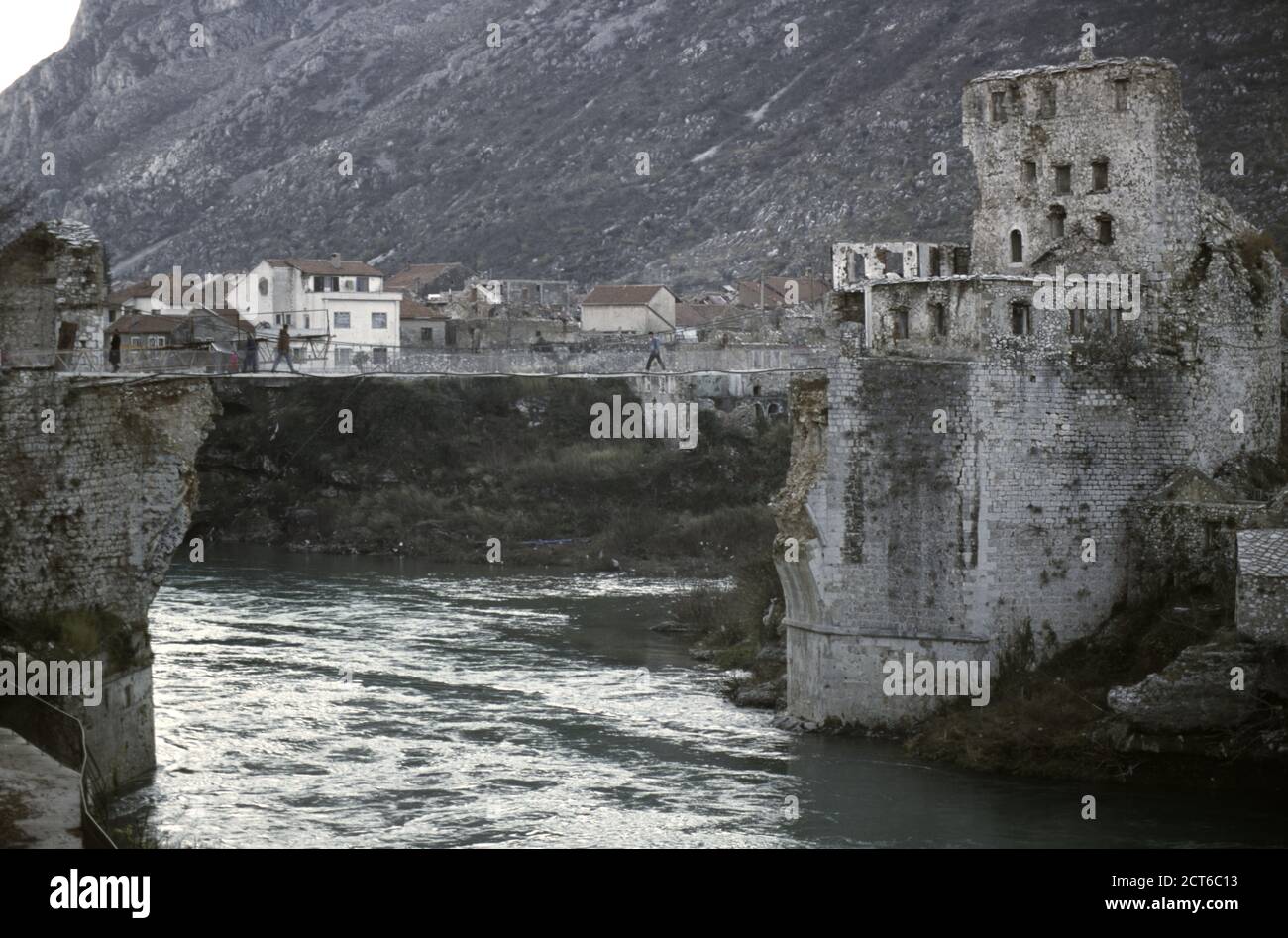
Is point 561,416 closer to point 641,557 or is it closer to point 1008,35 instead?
point 641,557

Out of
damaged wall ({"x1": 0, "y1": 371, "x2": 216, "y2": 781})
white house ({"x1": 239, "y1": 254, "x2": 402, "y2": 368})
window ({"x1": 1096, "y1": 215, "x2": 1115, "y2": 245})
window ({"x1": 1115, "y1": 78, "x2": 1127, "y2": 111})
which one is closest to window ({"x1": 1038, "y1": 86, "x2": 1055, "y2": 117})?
window ({"x1": 1115, "y1": 78, "x2": 1127, "y2": 111})

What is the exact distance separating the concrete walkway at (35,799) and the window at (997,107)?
864 inches

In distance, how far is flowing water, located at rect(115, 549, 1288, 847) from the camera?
32.0 metres

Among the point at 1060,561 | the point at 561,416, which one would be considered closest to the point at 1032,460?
the point at 1060,561

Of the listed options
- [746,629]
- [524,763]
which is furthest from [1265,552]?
[746,629]

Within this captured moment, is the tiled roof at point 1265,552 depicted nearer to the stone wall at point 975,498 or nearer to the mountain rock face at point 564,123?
the stone wall at point 975,498

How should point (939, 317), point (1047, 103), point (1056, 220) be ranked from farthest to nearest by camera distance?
point (1056, 220) → point (1047, 103) → point (939, 317)

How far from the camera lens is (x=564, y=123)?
144750mm

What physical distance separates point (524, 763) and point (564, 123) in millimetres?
112077

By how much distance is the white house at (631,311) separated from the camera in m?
92.3

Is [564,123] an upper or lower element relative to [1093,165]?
upper

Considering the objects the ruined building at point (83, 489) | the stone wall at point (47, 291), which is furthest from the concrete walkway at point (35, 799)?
the stone wall at point (47, 291)

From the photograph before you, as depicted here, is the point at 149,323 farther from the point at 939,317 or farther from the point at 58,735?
the point at 58,735

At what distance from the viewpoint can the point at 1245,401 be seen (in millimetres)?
39031
